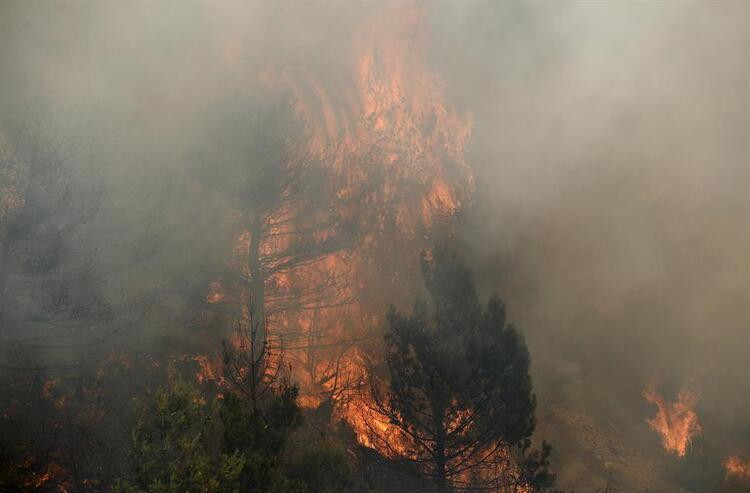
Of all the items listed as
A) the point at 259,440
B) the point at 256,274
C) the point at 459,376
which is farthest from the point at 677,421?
the point at 259,440

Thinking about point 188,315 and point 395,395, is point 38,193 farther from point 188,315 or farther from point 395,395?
point 395,395

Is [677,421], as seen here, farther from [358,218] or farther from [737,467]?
[358,218]

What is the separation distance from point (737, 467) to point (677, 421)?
A: 2255mm

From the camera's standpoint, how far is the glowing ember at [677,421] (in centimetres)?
1947

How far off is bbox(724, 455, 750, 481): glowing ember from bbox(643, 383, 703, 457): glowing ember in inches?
49.9

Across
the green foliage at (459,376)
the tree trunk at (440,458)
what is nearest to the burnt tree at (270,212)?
the green foliage at (459,376)

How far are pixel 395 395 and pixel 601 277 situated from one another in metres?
13.1

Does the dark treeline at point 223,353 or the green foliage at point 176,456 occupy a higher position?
the dark treeline at point 223,353

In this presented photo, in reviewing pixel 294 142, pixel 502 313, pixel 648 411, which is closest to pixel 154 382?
pixel 294 142

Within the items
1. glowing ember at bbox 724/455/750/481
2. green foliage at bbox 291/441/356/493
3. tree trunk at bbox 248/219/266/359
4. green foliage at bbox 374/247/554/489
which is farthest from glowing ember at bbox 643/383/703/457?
tree trunk at bbox 248/219/266/359

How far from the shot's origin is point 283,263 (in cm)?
1502

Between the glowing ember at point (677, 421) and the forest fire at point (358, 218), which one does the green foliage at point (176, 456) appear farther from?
the glowing ember at point (677, 421)

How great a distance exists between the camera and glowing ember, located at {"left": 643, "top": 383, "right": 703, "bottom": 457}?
766 inches

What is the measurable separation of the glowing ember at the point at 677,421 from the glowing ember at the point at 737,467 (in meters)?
1.27
